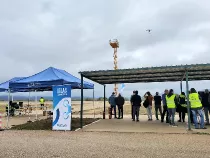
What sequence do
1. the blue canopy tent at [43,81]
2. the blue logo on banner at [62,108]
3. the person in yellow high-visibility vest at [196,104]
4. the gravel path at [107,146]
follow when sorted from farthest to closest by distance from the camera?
the blue canopy tent at [43,81], the blue logo on banner at [62,108], the person in yellow high-visibility vest at [196,104], the gravel path at [107,146]

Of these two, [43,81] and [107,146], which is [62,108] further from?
[107,146]

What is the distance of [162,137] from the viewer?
980 cm

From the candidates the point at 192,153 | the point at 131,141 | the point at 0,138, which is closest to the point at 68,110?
the point at 0,138

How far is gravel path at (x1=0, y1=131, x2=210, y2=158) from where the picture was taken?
7.05 meters

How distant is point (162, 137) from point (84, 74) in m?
5.09

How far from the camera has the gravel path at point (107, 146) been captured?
705 centimetres

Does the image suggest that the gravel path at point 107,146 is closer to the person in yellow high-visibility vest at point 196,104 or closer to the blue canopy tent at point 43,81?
the person in yellow high-visibility vest at point 196,104

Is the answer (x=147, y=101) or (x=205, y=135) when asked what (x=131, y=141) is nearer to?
(x=205, y=135)

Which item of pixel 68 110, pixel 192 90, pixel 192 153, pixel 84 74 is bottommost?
Result: pixel 192 153

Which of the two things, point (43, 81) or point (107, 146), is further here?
point (43, 81)

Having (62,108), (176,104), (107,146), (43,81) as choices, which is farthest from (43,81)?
(107,146)

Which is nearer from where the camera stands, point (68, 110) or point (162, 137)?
point (162, 137)

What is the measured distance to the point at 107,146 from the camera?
8.20 m

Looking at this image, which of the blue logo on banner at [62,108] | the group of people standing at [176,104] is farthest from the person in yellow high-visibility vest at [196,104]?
the blue logo on banner at [62,108]
